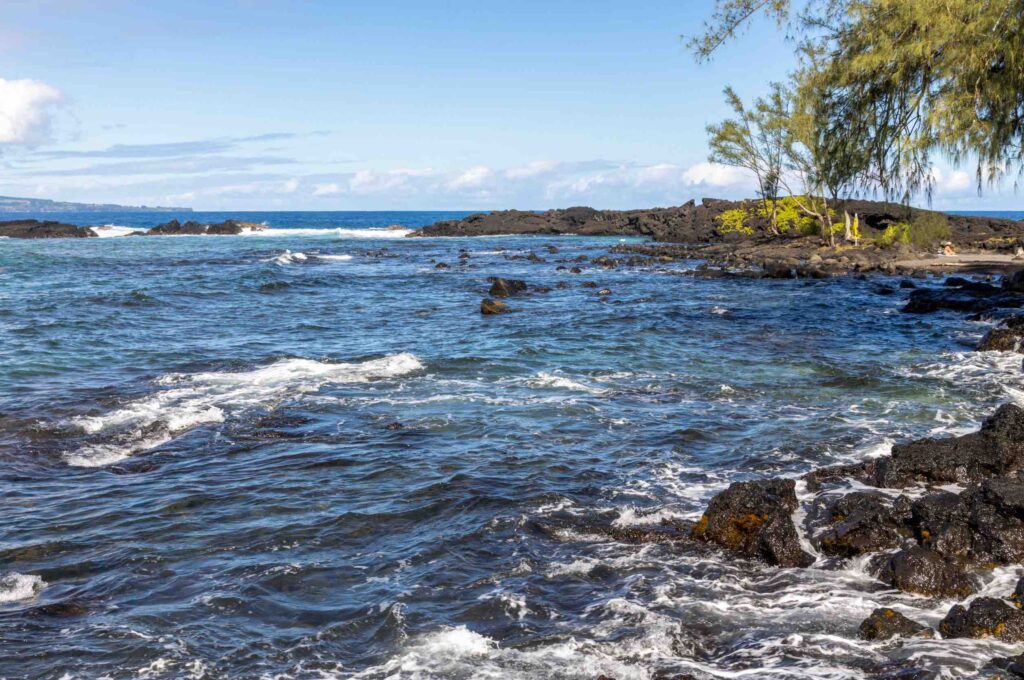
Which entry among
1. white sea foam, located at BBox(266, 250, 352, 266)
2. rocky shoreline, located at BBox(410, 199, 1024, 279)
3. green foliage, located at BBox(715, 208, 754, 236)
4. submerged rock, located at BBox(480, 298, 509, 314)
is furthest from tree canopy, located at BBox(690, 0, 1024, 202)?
green foliage, located at BBox(715, 208, 754, 236)

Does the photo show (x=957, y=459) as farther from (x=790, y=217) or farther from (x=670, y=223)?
(x=670, y=223)

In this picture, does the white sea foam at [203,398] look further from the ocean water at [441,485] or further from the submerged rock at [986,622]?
the submerged rock at [986,622]

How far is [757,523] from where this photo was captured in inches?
388

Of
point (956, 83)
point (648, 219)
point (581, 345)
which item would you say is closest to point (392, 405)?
point (581, 345)

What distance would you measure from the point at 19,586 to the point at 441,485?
5.46 m

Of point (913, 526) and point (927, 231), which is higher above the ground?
point (927, 231)

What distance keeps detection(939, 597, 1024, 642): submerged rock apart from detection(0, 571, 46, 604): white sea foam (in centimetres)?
938

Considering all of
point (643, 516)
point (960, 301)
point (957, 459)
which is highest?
point (960, 301)

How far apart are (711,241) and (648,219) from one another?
16501 millimetres

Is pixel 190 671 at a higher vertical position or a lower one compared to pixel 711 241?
lower

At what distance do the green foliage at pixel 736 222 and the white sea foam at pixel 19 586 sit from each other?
7227 centimetres

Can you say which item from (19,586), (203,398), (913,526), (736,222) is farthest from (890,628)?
(736,222)

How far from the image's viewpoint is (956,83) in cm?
1808

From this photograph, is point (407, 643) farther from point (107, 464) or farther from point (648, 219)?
point (648, 219)
